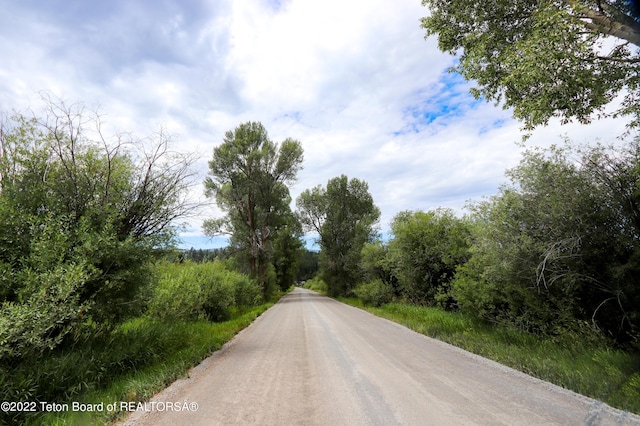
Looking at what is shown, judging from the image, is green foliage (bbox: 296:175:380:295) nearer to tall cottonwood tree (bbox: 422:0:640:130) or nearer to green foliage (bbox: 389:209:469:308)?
green foliage (bbox: 389:209:469:308)

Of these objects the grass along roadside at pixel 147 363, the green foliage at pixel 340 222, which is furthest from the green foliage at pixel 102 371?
the green foliage at pixel 340 222

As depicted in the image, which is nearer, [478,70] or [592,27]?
[592,27]

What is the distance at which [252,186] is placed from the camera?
24.1 meters

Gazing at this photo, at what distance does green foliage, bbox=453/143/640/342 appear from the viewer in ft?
22.3

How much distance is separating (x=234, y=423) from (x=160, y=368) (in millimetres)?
3204

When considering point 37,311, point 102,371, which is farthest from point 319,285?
point 37,311

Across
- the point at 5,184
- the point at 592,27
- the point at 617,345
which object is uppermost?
the point at 592,27

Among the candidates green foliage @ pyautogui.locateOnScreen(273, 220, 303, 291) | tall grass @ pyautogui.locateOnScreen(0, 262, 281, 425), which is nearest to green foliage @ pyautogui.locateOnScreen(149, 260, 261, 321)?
tall grass @ pyautogui.locateOnScreen(0, 262, 281, 425)

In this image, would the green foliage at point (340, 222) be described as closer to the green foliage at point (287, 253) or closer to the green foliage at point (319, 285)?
the green foliage at point (287, 253)

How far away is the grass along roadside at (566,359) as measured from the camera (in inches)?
183

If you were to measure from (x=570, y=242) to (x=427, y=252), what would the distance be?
9542 millimetres

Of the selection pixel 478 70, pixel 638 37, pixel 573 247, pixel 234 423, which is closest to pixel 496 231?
pixel 573 247

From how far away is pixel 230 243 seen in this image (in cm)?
2667

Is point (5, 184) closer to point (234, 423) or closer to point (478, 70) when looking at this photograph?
point (234, 423)
